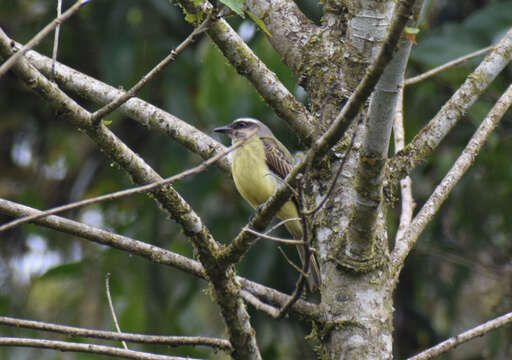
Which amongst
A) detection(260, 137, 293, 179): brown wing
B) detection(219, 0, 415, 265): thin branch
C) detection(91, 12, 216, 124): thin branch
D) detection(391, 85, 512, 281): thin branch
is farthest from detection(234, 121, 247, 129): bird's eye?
detection(91, 12, 216, 124): thin branch

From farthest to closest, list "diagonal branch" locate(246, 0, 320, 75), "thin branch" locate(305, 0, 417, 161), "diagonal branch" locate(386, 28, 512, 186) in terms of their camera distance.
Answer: "diagonal branch" locate(246, 0, 320, 75)
"diagonal branch" locate(386, 28, 512, 186)
"thin branch" locate(305, 0, 417, 161)

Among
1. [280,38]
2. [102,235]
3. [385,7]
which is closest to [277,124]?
[280,38]

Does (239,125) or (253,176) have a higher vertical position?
(239,125)

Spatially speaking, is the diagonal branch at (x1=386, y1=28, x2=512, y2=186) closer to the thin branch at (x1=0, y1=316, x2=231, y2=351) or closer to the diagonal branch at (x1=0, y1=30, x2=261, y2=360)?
the diagonal branch at (x1=0, y1=30, x2=261, y2=360)

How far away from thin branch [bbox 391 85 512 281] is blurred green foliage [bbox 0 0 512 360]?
2.66m

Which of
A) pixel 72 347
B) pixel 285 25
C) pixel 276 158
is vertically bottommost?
pixel 72 347

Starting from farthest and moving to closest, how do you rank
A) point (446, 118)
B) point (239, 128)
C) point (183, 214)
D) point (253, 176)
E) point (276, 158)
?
1. point (239, 128)
2. point (276, 158)
3. point (253, 176)
4. point (446, 118)
5. point (183, 214)

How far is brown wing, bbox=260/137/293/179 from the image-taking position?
497 centimetres

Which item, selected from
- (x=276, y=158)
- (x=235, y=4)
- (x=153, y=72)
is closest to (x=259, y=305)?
(x=153, y=72)

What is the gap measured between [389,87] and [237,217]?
512cm

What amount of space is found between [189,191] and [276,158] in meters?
1.95

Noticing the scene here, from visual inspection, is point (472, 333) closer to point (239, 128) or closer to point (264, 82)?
point (264, 82)

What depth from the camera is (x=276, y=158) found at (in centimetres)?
502

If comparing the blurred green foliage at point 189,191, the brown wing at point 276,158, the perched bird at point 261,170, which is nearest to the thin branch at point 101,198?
the perched bird at point 261,170
